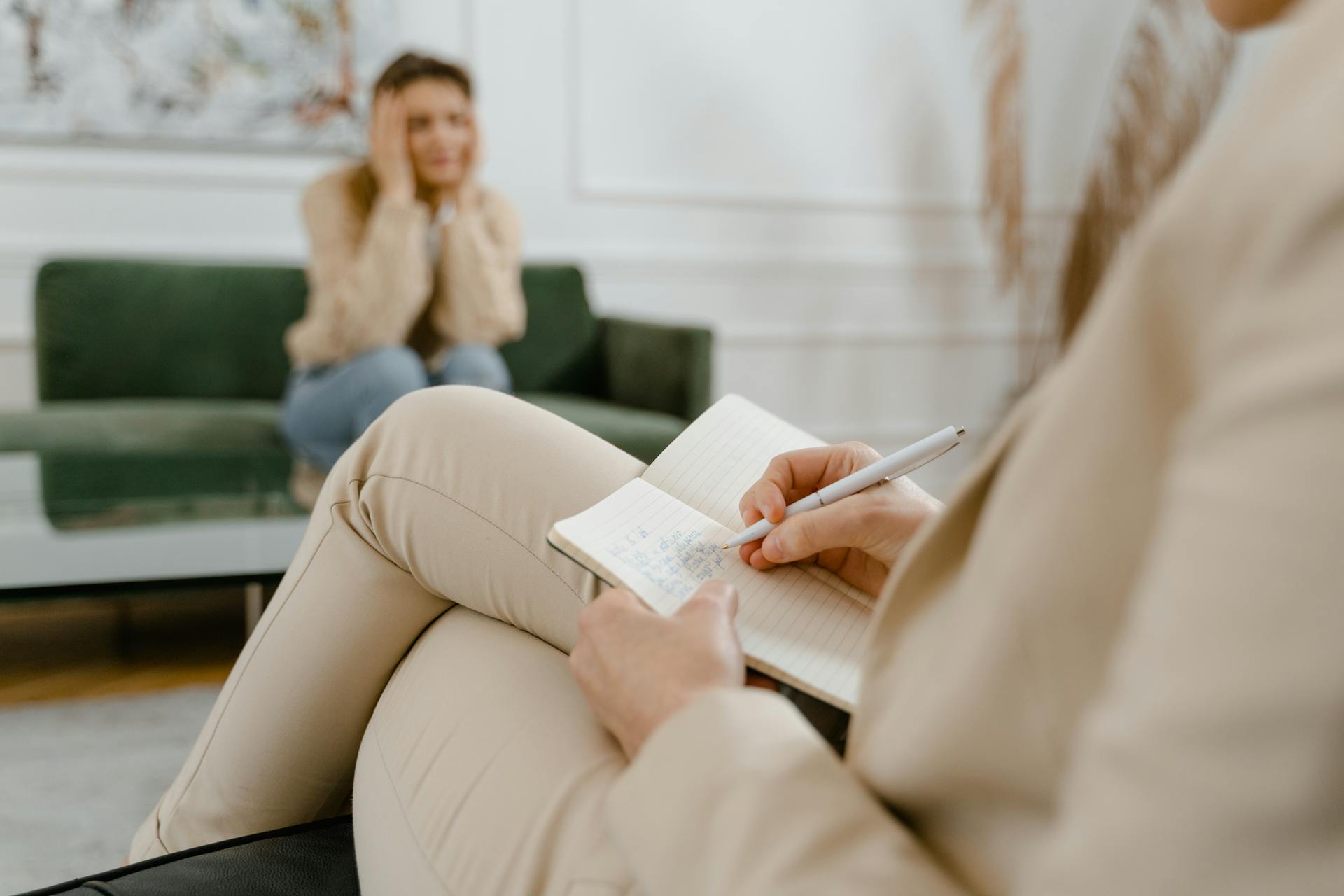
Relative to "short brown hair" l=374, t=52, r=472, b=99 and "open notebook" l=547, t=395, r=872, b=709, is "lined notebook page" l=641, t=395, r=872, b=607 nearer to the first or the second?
"open notebook" l=547, t=395, r=872, b=709

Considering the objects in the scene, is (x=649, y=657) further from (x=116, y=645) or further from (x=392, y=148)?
(x=392, y=148)

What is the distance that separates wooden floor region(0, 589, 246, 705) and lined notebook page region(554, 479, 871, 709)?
1038 millimetres

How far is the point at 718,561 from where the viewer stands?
2.31 feet

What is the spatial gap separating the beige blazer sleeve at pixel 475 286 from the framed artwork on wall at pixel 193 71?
2.00ft

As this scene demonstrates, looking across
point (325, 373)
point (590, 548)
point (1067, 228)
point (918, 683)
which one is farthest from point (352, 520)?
point (1067, 228)

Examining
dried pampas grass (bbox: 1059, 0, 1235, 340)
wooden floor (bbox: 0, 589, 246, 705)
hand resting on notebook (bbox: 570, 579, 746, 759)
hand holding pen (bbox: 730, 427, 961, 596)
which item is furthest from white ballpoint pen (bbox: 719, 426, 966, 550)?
dried pampas grass (bbox: 1059, 0, 1235, 340)

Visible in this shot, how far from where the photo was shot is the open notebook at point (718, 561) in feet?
2.05

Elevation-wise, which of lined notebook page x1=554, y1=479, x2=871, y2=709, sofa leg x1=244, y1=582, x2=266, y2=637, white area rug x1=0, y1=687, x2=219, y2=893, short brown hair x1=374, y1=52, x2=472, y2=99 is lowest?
white area rug x1=0, y1=687, x2=219, y2=893

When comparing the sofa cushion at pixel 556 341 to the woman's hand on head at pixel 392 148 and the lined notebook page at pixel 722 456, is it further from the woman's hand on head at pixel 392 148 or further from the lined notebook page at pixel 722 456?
the lined notebook page at pixel 722 456

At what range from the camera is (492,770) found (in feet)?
1.91

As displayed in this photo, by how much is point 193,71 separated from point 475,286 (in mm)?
971

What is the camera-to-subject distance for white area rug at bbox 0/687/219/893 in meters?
1.09

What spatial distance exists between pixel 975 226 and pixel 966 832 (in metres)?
3.38

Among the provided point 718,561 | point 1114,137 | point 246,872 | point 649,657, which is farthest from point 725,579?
point 1114,137
